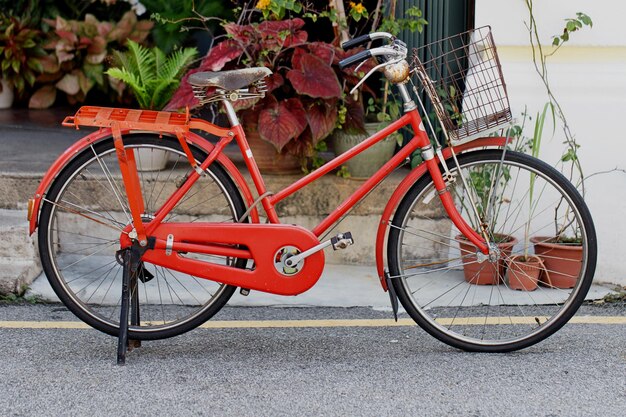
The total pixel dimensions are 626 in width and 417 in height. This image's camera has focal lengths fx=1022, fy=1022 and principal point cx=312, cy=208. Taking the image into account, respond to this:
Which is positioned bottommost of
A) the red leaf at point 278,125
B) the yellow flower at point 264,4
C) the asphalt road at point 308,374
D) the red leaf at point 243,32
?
the asphalt road at point 308,374

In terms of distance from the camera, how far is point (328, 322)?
5.07 metres

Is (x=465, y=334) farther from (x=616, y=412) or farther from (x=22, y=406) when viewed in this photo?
(x=22, y=406)

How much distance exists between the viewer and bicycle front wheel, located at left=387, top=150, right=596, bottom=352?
4477 mm

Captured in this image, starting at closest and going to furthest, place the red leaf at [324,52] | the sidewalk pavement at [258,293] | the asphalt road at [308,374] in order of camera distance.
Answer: the asphalt road at [308,374] < the sidewalk pavement at [258,293] < the red leaf at [324,52]

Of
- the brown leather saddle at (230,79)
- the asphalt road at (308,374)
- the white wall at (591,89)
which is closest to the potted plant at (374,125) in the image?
the white wall at (591,89)

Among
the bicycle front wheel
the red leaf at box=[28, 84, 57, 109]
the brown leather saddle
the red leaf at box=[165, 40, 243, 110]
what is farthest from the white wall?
the red leaf at box=[28, 84, 57, 109]

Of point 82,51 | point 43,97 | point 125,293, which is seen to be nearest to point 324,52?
point 125,293

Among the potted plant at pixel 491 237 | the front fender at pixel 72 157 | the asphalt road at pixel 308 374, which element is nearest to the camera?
the asphalt road at pixel 308 374

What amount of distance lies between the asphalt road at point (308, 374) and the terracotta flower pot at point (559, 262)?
505mm

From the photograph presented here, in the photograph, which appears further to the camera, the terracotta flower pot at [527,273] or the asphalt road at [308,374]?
the terracotta flower pot at [527,273]

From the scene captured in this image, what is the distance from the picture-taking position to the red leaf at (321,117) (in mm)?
5520

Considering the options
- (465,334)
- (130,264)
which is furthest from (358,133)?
(130,264)

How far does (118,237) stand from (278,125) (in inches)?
42.9

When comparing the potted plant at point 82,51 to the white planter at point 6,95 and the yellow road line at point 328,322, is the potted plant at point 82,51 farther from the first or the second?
the yellow road line at point 328,322
